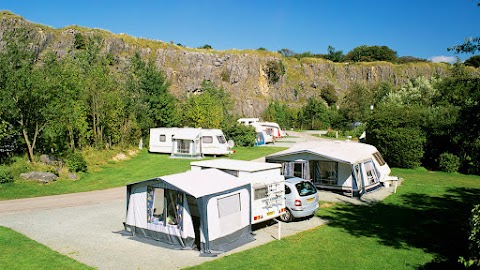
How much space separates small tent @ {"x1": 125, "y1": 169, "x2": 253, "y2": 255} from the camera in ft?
33.3

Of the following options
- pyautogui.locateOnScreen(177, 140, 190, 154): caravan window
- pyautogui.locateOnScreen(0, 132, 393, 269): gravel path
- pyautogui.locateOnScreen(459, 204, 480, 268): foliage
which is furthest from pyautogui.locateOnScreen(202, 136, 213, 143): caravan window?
pyautogui.locateOnScreen(459, 204, 480, 268): foliage

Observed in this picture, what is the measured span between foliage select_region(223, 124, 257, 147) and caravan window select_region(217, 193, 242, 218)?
24.2m

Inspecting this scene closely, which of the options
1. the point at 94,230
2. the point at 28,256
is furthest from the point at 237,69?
the point at 28,256

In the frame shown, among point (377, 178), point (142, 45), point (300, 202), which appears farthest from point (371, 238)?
point (142, 45)

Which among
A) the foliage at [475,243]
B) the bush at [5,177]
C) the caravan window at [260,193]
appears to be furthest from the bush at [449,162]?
the bush at [5,177]

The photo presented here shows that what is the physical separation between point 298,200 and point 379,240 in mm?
2728

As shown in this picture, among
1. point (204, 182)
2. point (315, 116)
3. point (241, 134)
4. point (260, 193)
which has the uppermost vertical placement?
point (315, 116)

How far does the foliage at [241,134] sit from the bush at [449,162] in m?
15.6

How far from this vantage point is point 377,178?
62.3 ft

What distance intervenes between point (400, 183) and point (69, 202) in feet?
51.8

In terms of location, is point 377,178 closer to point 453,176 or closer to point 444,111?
point 453,176

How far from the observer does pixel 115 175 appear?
2183cm

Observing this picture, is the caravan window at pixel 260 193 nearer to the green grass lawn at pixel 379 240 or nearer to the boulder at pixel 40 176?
the green grass lawn at pixel 379 240

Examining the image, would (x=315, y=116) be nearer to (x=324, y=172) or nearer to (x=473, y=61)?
(x=473, y=61)
